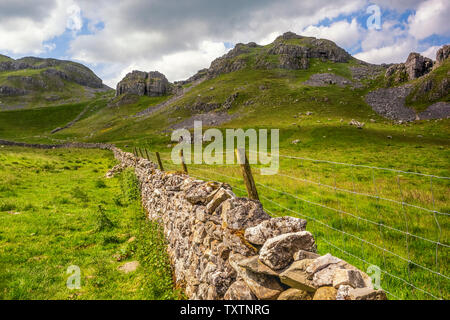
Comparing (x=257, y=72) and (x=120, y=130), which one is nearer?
(x=120, y=130)

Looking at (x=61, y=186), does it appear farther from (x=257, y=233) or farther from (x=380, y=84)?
(x=380, y=84)

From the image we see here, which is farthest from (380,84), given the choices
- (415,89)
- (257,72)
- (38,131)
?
(38,131)

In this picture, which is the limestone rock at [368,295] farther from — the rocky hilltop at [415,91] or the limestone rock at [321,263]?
the rocky hilltop at [415,91]

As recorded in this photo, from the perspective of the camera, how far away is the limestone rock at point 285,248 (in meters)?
3.34

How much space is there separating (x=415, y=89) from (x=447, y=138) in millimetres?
41596

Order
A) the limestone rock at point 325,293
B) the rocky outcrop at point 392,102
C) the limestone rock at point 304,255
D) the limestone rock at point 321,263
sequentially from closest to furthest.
Result: the limestone rock at point 325,293, the limestone rock at point 321,263, the limestone rock at point 304,255, the rocky outcrop at point 392,102

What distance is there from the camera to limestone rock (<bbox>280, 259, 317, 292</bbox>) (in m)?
2.97

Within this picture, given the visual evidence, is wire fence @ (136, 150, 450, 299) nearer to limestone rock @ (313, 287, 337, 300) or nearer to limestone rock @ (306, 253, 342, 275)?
limestone rock @ (306, 253, 342, 275)

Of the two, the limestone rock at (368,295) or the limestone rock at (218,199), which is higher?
the limestone rock at (218,199)

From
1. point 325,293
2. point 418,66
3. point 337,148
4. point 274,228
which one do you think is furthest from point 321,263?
point 418,66

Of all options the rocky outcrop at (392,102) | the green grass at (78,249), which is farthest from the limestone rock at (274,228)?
the rocky outcrop at (392,102)

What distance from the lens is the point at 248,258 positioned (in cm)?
380

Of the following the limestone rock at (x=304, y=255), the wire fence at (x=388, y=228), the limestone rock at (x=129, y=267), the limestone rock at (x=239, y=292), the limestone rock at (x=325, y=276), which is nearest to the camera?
the limestone rock at (x=325, y=276)

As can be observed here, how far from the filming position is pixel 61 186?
62.8ft
